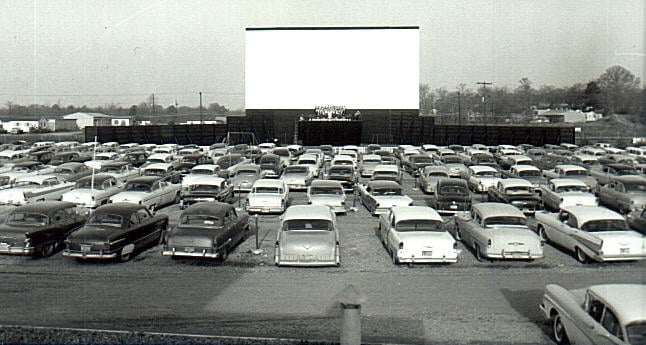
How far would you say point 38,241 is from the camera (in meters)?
13.8

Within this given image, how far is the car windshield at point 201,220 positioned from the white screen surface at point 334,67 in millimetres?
39305

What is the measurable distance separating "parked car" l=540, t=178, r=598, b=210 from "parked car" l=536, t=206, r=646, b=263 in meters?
4.72

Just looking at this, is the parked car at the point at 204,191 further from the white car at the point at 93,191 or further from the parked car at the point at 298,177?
the parked car at the point at 298,177

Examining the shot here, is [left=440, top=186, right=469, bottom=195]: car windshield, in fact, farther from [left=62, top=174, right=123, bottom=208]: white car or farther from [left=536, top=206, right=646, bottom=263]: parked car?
[left=62, top=174, right=123, bottom=208]: white car

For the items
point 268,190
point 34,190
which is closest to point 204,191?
point 268,190

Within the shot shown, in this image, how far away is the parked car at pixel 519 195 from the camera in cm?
1972

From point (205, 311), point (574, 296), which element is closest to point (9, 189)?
point (205, 311)

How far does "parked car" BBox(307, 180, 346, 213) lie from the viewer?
19422 millimetres

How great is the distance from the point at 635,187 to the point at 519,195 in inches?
138

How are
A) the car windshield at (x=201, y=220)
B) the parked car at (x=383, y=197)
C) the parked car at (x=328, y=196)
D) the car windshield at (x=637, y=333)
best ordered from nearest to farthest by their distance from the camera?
the car windshield at (x=637, y=333) < the car windshield at (x=201, y=220) < the parked car at (x=383, y=197) < the parked car at (x=328, y=196)

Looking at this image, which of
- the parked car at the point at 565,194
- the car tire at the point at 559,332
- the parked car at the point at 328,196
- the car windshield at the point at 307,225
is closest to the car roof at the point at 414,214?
the car windshield at the point at 307,225

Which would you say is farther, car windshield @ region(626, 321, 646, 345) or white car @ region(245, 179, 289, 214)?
white car @ region(245, 179, 289, 214)

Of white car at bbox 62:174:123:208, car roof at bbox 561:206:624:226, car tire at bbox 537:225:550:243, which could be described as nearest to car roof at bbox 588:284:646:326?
car roof at bbox 561:206:624:226

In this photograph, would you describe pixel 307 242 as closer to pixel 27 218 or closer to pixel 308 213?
pixel 308 213
